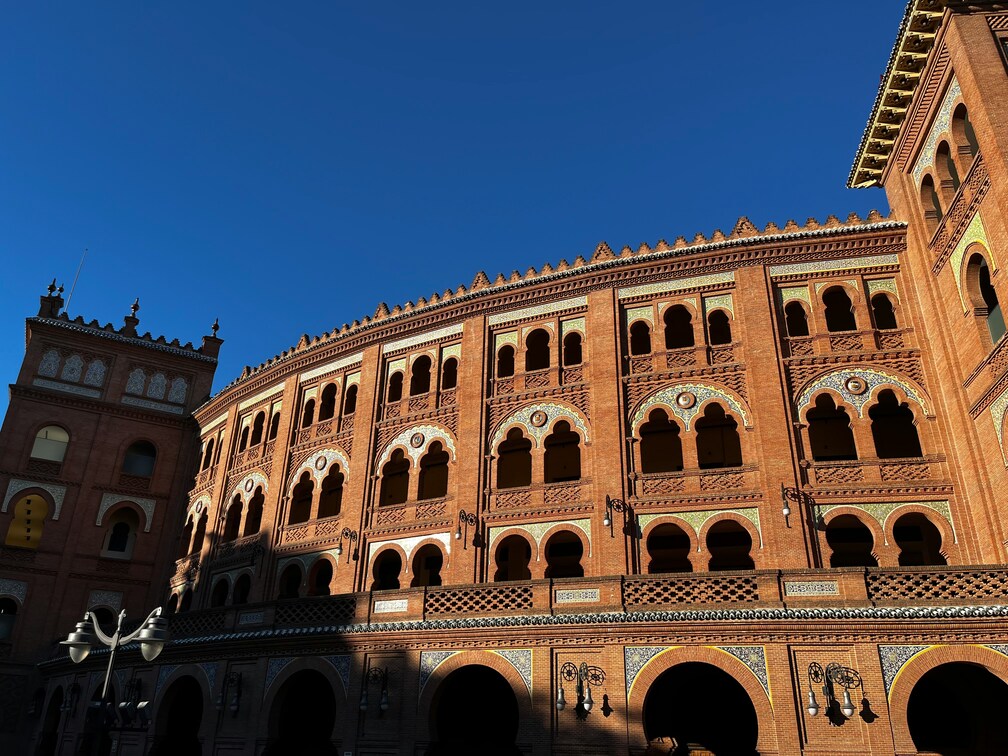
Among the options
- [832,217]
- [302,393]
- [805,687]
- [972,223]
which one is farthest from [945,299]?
[302,393]

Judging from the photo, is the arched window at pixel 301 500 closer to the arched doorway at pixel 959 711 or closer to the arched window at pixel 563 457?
the arched window at pixel 563 457

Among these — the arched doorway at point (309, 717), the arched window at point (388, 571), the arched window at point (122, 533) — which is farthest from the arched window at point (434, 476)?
the arched window at point (122, 533)

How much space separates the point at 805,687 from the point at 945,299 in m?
10.9

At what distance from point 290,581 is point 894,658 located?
18.8 meters

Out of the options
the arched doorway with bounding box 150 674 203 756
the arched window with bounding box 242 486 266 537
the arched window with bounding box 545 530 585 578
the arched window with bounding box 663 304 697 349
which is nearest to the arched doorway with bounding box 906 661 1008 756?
the arched window with bounding box 545 530 585 578

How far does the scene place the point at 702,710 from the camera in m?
20.6

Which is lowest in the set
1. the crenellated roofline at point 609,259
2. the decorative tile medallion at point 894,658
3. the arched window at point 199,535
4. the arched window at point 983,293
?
the decorative tile medallion at point 894,658

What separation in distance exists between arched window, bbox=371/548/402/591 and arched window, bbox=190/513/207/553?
366 inches

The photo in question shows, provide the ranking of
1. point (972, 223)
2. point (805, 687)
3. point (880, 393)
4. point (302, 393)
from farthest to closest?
1. point (302, 393)
2. point (880, 393)
3. point (972, 223)
4. point (805, 687)

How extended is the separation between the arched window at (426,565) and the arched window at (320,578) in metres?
2.91

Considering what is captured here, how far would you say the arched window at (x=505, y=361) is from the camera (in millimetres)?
25766

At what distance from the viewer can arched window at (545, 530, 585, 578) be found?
23938mm

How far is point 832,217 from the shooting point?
23.6 meters

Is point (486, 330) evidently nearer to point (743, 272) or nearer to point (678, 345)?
point (678, 345)
